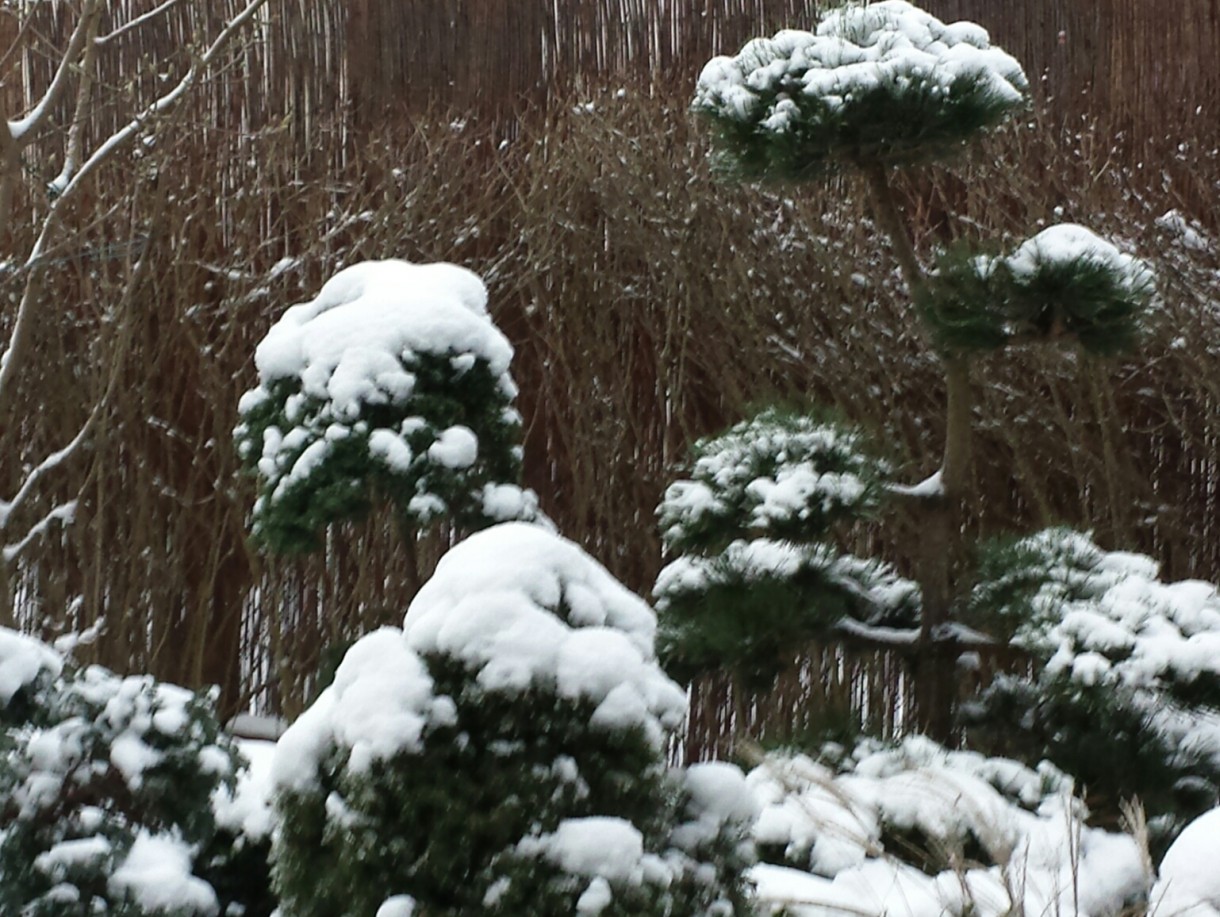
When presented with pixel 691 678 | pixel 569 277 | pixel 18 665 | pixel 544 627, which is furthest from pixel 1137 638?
pixel 569 277

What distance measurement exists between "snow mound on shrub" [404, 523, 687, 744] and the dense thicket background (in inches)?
94.8

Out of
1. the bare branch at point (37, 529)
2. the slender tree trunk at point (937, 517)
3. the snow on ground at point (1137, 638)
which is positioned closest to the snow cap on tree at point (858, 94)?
the slender tree trunk at point (937, 517)

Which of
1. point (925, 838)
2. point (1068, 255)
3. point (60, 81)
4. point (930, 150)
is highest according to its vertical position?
point (60, 81)

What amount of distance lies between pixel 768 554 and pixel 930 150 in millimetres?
763

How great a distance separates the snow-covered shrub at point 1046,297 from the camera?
6.93ft

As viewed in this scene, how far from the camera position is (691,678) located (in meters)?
2.51

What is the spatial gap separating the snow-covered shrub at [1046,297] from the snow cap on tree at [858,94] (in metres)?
0.25

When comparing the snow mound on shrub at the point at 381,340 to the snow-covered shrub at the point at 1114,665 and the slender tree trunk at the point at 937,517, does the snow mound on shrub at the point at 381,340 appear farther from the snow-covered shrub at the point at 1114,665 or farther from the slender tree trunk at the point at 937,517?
the snow-covered shrub at the point at 1114,665

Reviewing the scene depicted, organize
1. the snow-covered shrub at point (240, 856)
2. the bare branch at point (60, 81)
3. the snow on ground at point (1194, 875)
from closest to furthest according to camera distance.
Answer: the snow on ground at point (1194, 875) < the snow-covered shrub at point (240, 856) < the bare branch at point (60, 81)

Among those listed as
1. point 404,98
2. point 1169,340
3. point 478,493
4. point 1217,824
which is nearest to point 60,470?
point 404,98

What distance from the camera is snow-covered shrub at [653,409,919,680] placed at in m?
2.29

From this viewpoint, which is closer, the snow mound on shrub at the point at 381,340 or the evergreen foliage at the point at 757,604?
the snow mound on shrub at the point at 381,340

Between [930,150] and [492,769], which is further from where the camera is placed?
[930,150]

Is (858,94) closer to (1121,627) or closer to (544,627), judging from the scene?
(1121,627)
